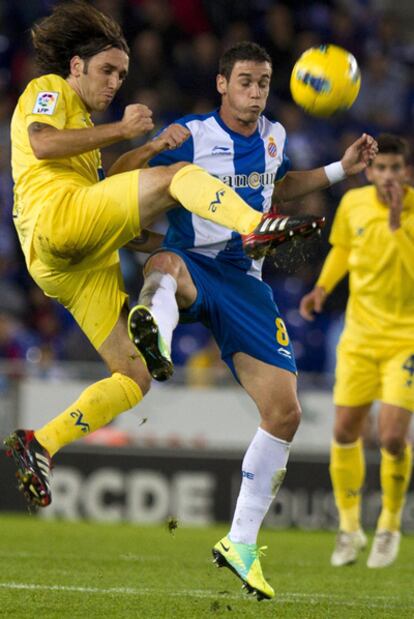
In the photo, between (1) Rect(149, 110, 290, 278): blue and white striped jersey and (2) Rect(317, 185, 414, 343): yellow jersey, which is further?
(2) Rect(317, 185, 414, 343): yellow jersey

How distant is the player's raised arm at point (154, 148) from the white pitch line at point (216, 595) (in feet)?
6.85

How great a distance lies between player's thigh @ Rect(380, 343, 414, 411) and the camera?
8992 millimetres

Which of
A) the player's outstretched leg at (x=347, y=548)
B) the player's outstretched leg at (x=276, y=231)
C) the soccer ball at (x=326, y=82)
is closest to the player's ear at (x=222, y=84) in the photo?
the soccer ball at (x=326, y=82)

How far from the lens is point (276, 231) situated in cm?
574

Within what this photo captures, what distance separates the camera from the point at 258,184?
679 centimetres

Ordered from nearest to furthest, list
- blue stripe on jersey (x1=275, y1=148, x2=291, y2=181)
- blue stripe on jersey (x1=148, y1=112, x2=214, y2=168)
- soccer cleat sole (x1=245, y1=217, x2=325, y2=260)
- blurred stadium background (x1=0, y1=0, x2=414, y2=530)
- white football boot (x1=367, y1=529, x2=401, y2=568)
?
soccer cleat sole (x1=245, y1=217, x2=325, y2=260) → blue stripe on jersey (x1=148, y1=112, x2=214, y2=168) → blue stripe on jersey (x1=275, y1=148, x2=291, y2=181) → white football boot (x1=367, y1=529, x2=401, y2=568) → blurred stadium background (x1=0, y1=0, x2=414, y2=530)

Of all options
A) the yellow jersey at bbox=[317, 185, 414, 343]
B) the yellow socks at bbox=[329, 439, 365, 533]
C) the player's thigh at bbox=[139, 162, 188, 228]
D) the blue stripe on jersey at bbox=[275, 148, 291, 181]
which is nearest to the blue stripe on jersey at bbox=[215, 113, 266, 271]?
the blue stripe on jersey at bbox=[275, 148, 291, 181]

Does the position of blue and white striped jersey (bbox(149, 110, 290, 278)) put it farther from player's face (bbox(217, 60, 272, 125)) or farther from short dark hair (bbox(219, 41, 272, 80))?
short dark hair (bbox(219, 41, 272, 80))

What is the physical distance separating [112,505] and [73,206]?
647cm

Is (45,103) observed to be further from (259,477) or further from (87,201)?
(259,477)

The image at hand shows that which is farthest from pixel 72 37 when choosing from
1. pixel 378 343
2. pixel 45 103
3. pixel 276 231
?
pixel 378 343

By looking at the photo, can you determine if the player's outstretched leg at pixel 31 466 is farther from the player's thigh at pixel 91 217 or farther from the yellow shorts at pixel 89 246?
the player's thigh at pixel 91 217

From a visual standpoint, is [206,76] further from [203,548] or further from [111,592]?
[111,592]

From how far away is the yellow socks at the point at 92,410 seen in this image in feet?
20.6
